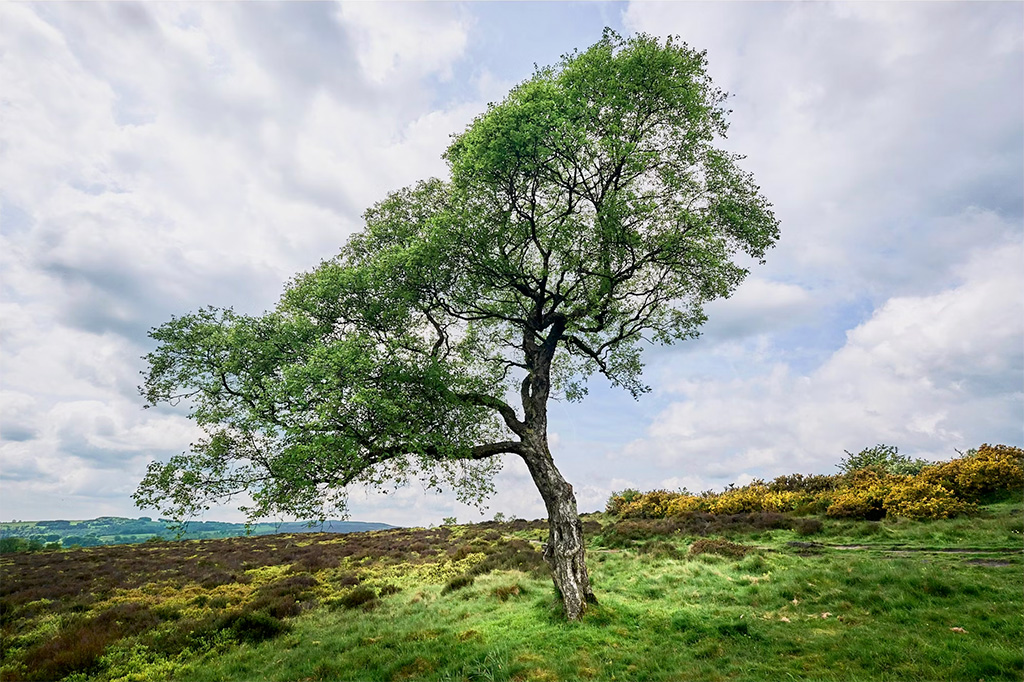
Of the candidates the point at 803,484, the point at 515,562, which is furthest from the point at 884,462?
the point at 515,562

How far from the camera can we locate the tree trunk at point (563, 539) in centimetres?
1341

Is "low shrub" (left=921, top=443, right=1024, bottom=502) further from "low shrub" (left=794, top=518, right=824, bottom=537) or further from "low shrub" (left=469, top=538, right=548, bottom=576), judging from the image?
"low shrub" (left=469, top=538, right=548, bottom=576)

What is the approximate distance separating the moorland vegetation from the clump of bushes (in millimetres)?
177

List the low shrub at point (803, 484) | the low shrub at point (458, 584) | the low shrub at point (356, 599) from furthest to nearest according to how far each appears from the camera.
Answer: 1. the low shrub at point (803, 484)
2. the low shrub at point (458, 584)
3. the low shrub at point (356, 599)

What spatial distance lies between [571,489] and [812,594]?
730 cm

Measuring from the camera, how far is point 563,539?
14125 millimetres

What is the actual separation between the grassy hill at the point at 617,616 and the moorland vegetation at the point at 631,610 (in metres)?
0.06

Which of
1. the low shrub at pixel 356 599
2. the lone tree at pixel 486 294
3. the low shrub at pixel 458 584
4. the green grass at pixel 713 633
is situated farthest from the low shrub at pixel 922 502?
the low shrub at pixel 356 599

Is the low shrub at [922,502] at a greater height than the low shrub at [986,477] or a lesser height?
lesser

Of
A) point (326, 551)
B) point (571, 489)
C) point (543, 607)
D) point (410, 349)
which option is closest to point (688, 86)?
point (410, 349)

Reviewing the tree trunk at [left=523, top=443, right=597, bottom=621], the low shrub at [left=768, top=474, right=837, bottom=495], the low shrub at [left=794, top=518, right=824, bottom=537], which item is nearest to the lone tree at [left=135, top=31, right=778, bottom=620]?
the tree trunk at [left=523, top=443, right=597, bottom=621]

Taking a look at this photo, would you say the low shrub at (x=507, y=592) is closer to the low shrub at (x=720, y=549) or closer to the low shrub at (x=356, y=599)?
the low shrub at (x=356, y=599)

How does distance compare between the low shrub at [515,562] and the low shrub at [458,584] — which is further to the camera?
the low shrub at [515,562]

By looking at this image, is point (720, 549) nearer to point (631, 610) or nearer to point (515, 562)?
point (631, 610)
